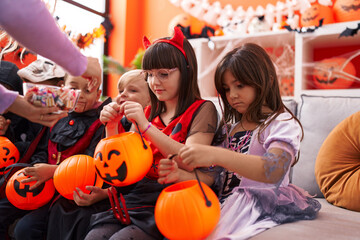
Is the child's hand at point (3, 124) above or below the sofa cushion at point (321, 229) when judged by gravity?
above

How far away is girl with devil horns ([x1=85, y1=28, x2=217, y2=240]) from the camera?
128 cm

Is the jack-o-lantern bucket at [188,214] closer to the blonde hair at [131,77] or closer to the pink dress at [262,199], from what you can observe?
the pink dress at [262,199]

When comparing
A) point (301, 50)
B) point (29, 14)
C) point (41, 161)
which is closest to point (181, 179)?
point (29, 14)

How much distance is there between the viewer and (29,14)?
92 cm

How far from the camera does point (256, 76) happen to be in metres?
1.38

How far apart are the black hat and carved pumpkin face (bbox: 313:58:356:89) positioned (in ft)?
8.12

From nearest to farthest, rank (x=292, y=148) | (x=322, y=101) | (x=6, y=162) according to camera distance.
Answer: (x=292, y=148)
(x=6, y=162)
(x=322, y=101)

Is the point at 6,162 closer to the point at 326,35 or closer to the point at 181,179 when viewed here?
the point at 181,179

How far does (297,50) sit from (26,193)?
2525mm

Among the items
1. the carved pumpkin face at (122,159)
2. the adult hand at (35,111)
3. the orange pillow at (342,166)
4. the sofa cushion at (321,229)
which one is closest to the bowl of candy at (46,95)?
the adult hand at (35,111)

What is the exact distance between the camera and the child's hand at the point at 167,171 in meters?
1.13

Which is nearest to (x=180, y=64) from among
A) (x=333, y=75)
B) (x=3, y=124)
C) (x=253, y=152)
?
(x=253, y=152)

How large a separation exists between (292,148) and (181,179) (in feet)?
1.39

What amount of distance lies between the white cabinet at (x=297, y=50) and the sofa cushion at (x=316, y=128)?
91 cm
